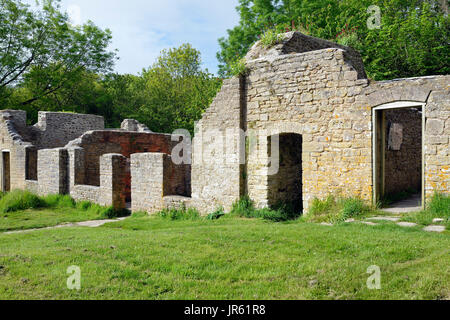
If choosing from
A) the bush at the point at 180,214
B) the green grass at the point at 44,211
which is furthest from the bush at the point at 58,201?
the bush at the point at 180,214

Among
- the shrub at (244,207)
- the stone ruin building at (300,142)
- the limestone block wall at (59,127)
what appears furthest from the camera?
the limestone block wall at (59,127)

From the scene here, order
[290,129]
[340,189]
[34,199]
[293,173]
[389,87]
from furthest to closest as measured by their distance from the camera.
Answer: [34,199]
[293,173]
[290,129]
[340,189]
[389,87]

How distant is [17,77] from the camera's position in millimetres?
28406

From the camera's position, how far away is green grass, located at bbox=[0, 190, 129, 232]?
11.1 m

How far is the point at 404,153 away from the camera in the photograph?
37.2 ft

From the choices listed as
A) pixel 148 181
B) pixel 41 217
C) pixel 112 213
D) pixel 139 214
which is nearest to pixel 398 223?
pixel 148 181

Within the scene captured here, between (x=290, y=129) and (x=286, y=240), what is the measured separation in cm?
378

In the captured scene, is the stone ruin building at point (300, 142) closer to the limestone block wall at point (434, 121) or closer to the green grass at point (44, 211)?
the limestone block wall at point (434, 121)

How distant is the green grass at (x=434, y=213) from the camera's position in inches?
274

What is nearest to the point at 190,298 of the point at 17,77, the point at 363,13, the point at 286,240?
the point at 286,240

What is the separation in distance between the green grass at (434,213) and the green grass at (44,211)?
8709mm

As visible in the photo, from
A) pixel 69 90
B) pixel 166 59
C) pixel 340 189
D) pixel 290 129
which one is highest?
pixel 166 59

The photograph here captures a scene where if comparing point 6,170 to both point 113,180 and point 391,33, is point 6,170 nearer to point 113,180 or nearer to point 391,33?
point 113,180
